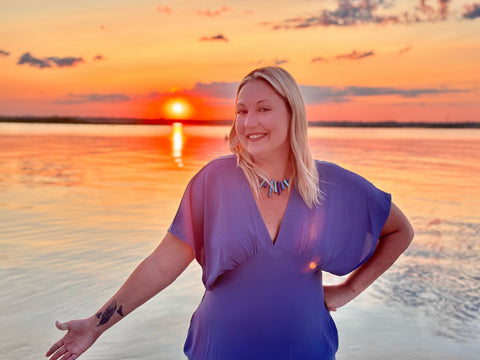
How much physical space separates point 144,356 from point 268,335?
2442 millimetres

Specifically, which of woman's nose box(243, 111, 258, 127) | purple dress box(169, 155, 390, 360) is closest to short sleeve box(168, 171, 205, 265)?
purple dress box(169, 155, 390, 360)

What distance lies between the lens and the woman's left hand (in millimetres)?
2680

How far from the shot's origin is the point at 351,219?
2506 millimetres

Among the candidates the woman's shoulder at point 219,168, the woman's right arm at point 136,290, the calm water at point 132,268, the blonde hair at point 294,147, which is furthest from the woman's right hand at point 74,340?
the calm water at point 132,268

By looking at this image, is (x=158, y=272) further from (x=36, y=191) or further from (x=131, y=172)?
(x=131, y=172)

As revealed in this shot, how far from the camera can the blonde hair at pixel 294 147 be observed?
2.38 meters

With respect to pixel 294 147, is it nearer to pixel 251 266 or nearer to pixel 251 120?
pixel 251 120

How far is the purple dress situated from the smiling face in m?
0.14

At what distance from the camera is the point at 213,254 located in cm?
230

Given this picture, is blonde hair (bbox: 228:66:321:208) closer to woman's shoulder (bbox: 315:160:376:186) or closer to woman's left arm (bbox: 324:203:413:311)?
woman's shoulder (bbox: 315:160:376:186)

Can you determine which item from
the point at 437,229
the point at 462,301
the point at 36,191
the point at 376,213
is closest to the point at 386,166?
the point at 437,229

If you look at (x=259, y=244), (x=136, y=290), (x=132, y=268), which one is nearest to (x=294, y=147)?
(x=259, y=244)

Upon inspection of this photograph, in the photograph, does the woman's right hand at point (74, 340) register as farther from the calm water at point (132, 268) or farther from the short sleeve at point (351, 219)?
the calm water at point (132, 268)

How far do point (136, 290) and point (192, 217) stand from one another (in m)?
0.43
